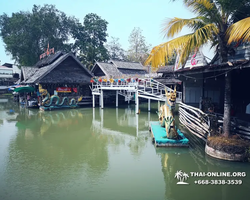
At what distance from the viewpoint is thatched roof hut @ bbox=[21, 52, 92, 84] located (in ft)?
67.4

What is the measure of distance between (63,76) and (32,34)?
1830cm

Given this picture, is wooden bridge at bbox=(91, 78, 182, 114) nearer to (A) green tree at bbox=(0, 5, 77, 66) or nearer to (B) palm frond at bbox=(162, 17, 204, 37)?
(B) palm frond at bbox=(162, 17, 204, 37)

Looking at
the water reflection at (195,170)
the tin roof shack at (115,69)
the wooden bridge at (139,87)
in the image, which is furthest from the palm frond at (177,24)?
the tin roof shack at (115,69)

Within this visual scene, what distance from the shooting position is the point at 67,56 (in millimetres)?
22250

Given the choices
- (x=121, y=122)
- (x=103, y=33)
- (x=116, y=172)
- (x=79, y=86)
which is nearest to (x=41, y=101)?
(x=79, y=86)

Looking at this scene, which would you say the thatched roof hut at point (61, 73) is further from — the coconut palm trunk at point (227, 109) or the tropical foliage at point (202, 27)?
the coconut palm trunk at point (227, 109)

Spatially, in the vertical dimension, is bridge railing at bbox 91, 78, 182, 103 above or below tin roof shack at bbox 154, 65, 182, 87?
below

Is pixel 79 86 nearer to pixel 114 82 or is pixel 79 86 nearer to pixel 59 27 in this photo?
pixel 114 82

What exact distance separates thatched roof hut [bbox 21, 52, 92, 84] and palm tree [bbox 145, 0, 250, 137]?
15601 millimetres

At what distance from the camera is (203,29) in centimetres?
720

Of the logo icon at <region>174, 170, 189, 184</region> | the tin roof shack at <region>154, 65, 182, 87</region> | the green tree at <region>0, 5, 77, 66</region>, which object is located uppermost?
the green tree at <region>0, 5, 77, 66</region>

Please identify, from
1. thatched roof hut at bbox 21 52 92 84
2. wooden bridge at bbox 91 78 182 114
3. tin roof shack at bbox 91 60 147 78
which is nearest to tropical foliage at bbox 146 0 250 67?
wooden bridge at bbox 91 78 182 114

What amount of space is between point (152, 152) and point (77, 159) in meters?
3.02

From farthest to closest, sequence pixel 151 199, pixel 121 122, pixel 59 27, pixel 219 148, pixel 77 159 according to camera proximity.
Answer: pixel 59 27, pixel 121 122, pixel 77 159, pixel 219 148, pixel 151 199
